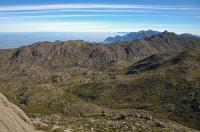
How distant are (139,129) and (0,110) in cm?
11759

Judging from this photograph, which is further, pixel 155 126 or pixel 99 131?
pixel 155 126

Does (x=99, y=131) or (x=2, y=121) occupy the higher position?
(x=2, y=121)

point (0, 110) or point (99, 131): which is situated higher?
point (0, 110)

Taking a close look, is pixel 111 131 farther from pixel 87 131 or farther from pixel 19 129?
pixel 19 129

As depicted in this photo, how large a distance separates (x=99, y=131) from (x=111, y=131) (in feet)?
38.0

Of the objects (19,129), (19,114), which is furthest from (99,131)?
(19,129)

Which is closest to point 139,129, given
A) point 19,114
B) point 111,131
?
point 111,131

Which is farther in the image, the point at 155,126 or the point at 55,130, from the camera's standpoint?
the point at 155,126

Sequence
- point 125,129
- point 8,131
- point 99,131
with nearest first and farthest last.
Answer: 1. point 8,131
2. point 99,131
3. point 125,129

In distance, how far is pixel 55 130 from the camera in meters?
119

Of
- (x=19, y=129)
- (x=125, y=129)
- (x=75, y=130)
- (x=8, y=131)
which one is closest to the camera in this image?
(x=8, y=131)

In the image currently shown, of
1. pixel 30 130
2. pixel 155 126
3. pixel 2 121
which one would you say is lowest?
pixel 155 126

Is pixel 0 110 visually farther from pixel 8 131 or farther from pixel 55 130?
pixel 55 130

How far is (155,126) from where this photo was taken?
199250 mm
